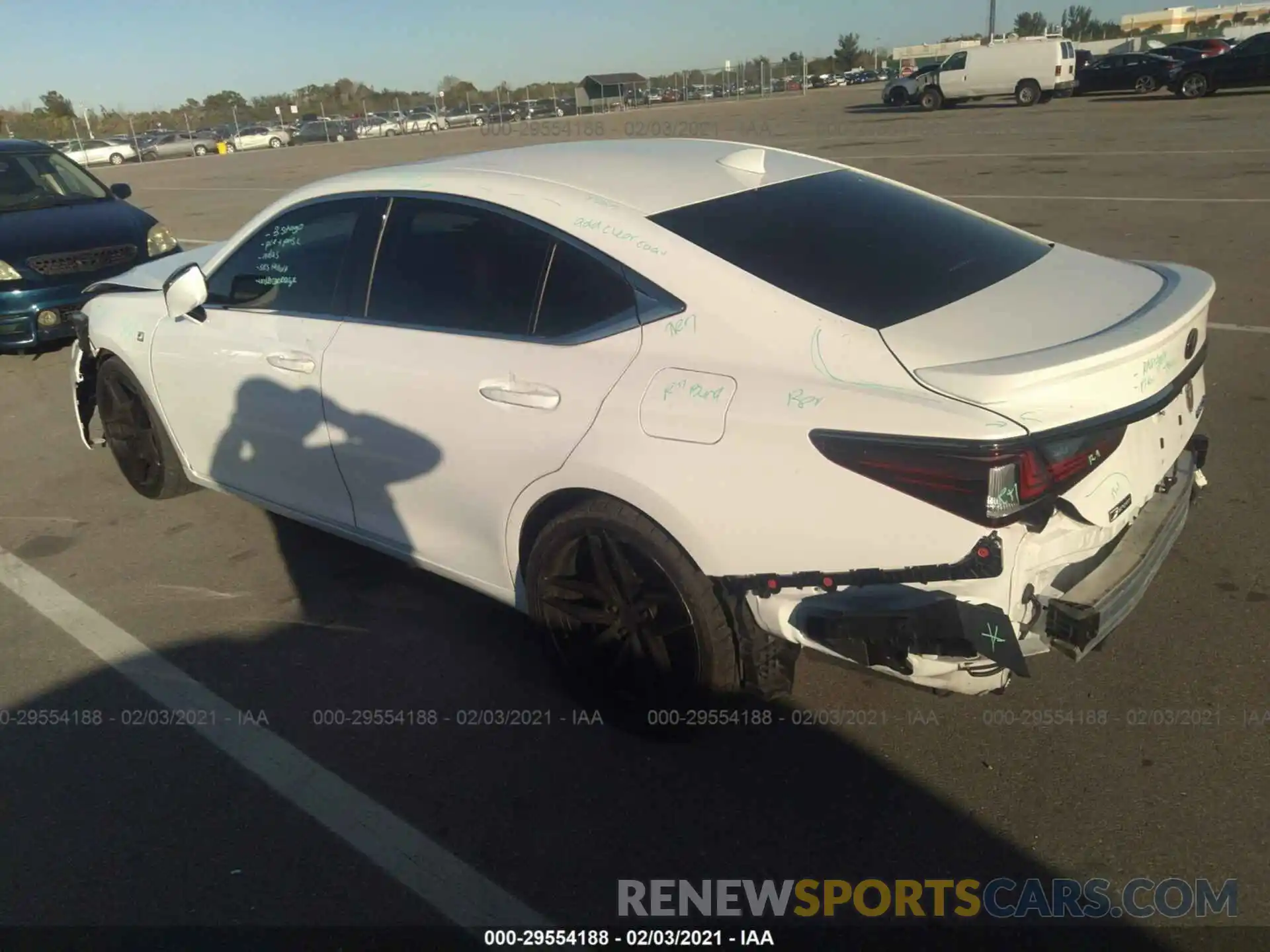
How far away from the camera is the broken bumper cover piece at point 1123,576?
2.41 metres

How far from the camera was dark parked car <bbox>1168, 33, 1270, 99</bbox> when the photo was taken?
2617cm

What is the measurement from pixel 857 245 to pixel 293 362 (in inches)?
83.6

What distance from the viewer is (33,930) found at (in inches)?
101

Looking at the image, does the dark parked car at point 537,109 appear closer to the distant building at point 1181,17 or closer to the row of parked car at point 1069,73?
the row of parked car at point 1069,73

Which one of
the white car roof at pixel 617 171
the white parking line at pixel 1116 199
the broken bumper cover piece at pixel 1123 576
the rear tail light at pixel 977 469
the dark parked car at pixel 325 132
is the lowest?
the white parking line at pixel 1116 199

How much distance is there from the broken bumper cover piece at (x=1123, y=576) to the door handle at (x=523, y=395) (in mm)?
1461

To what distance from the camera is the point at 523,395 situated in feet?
9.78

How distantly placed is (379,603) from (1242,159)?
49.7 feet

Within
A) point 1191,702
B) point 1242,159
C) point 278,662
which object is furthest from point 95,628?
point 1242,159

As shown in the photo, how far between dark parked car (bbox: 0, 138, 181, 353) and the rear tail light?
733cm

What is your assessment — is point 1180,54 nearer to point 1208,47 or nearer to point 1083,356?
point 1208,47

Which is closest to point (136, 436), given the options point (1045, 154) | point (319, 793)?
point (319, 793)

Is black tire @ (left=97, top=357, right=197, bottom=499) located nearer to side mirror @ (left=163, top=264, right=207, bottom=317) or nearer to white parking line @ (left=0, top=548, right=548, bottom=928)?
side mirror @ (left=163, top=264, right=207, bottom=317)

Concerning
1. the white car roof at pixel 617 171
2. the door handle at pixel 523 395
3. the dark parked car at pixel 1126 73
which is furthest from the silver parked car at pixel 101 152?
the door handle at pixel 523 395
